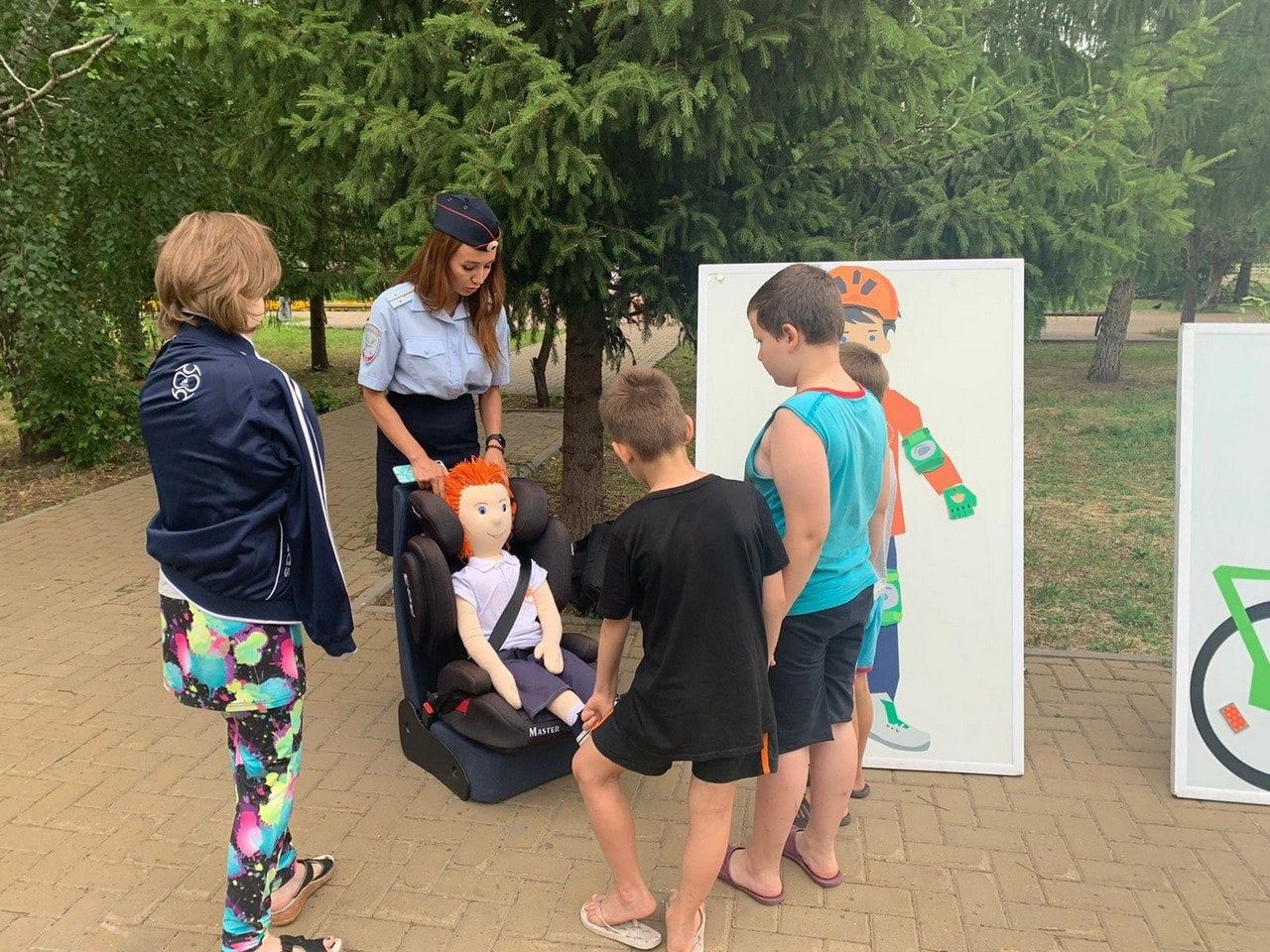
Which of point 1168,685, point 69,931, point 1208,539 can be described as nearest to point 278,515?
point 69,931

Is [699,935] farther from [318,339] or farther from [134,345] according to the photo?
[318,339]

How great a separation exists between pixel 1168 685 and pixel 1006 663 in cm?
132

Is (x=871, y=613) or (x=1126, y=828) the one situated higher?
(x=871, y=613)

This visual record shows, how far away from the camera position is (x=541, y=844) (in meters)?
3.22

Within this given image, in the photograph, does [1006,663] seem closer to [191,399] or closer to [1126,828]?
[1126,828]

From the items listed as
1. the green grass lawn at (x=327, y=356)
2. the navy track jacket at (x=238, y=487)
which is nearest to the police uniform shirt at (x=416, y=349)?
the navy track jacket at (x=238, y=487)

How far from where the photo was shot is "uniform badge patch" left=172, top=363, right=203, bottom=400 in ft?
7.19

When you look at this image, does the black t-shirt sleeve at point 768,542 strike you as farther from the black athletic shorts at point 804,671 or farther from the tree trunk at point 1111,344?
the tree trunk at point 1111,344

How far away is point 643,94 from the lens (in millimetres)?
4184

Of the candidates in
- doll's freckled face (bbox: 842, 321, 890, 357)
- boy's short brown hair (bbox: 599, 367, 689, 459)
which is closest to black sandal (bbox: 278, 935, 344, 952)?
boy's short brown hair (bbox: 599, 367, 689, 459)

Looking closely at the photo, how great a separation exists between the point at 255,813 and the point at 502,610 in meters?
1.21

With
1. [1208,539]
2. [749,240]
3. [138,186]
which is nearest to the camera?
[1208,539]

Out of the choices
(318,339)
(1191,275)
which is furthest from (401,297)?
(1191,275)

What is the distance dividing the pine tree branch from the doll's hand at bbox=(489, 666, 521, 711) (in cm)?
626
